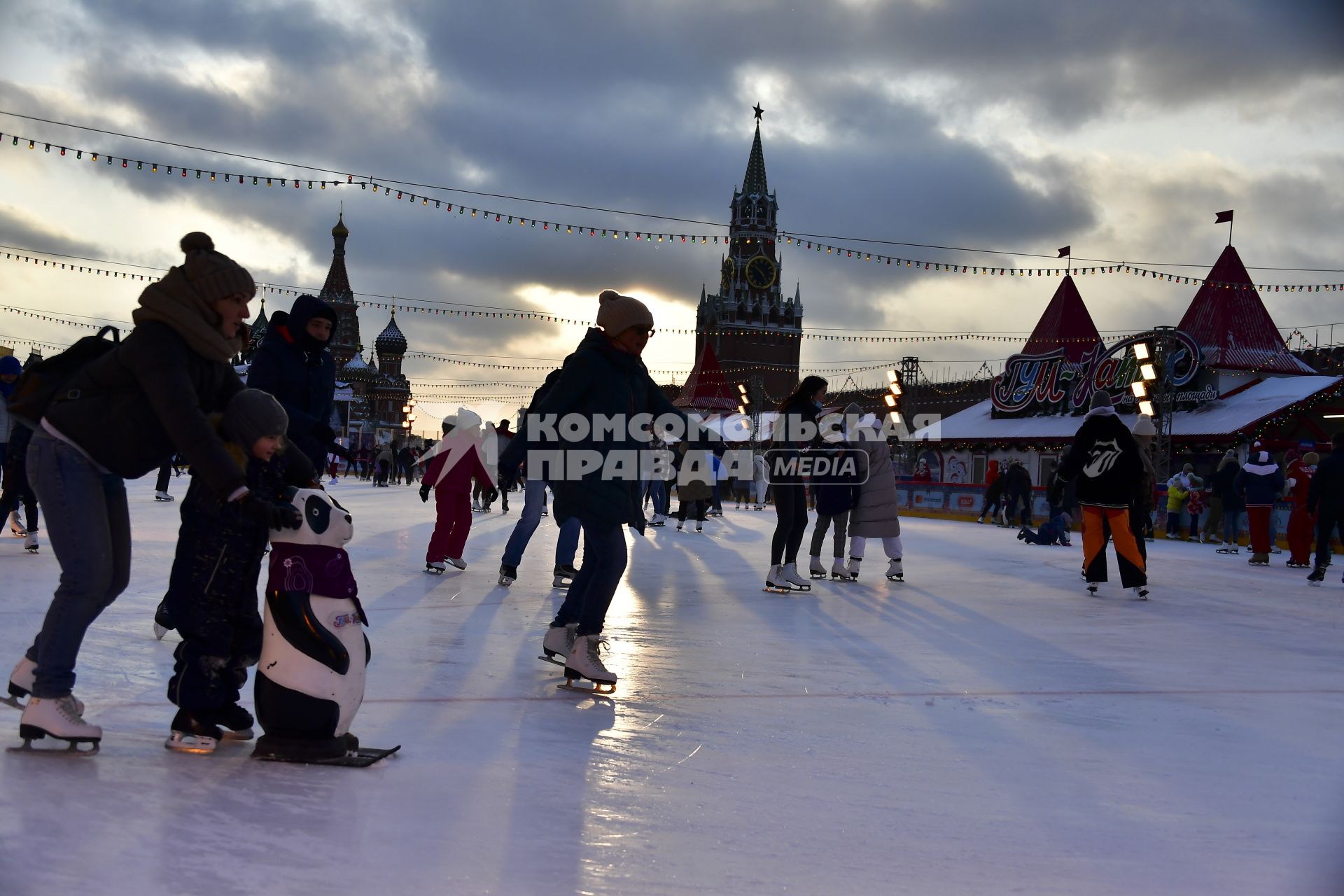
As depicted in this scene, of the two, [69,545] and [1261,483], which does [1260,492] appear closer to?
[1261,483]

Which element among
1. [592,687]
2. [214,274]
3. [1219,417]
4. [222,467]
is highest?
[1219,417]

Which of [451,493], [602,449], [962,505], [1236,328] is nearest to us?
[602,449]

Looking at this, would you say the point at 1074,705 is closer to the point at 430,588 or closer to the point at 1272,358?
the point at 430,588

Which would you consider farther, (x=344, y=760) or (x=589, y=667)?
(x=589, y=667)

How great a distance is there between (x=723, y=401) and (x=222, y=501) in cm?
5483

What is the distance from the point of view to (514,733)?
3412 millimetres

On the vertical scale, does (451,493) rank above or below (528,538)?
above

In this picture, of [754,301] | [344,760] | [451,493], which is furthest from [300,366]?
[754,301]

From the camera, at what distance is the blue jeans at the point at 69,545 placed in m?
2.88

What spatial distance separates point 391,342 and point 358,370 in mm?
11967

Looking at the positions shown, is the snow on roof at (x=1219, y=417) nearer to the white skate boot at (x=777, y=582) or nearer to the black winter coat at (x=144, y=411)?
the white skate boot at (x=777, y=582)

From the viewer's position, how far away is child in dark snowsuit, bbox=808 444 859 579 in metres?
8.83

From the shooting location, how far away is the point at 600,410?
4.22m


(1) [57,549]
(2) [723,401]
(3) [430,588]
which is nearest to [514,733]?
(1) [57,549]
